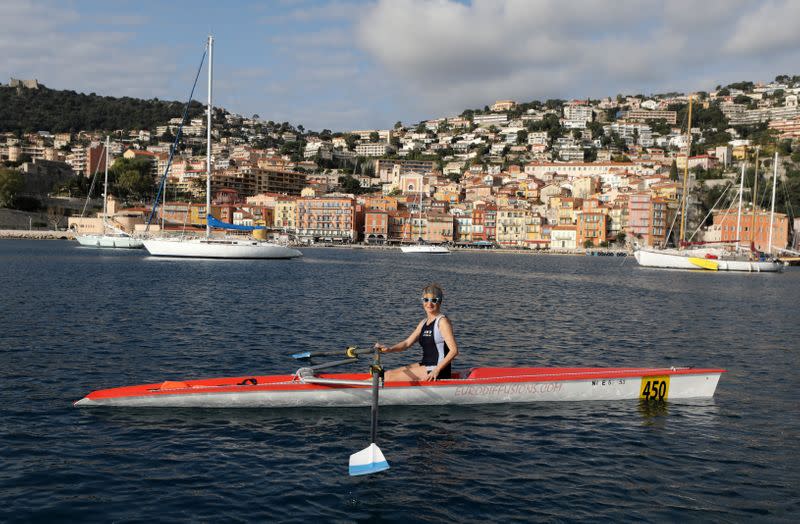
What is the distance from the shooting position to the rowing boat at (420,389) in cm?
1054

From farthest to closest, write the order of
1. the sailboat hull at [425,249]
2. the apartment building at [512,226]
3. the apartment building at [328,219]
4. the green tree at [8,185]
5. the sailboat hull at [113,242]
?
the apartment building at [328,219]
the apartment building at [512,226]
the green tree at [8,185]
the sailboat hull at [425,249]
the sailboat hull at [113,242]

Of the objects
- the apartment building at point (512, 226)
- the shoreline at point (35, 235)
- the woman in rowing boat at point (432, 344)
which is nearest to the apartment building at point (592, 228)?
the apartment building at point (512, 226)

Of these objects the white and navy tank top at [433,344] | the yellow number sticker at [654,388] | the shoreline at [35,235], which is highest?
the white and navy tank top at [433,344]

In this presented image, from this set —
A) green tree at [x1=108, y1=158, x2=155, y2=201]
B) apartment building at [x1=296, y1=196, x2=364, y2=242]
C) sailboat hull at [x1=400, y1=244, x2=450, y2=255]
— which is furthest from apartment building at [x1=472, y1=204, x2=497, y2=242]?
green tree at [x1=108, y1=158, x2=155, y2=201]

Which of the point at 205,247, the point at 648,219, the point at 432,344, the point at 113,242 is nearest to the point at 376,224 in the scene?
the point at 648,219

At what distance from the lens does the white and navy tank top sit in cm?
1029

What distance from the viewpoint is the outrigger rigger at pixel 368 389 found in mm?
10523

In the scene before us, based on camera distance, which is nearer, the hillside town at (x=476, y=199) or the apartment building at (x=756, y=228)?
the apartment building at (x=756, y=228)

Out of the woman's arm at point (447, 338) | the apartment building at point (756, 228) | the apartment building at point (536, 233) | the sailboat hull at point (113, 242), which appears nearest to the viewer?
the woman's arm at point (447, 338)

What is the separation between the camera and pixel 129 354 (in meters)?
15.2

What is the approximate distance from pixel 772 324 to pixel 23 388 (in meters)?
23.3

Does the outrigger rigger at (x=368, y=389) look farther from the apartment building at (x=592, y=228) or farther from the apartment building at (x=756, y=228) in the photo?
the apartment building at (x=592, y=228)

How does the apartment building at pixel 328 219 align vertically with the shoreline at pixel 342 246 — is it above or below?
above

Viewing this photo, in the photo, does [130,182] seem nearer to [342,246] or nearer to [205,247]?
[342,246]
